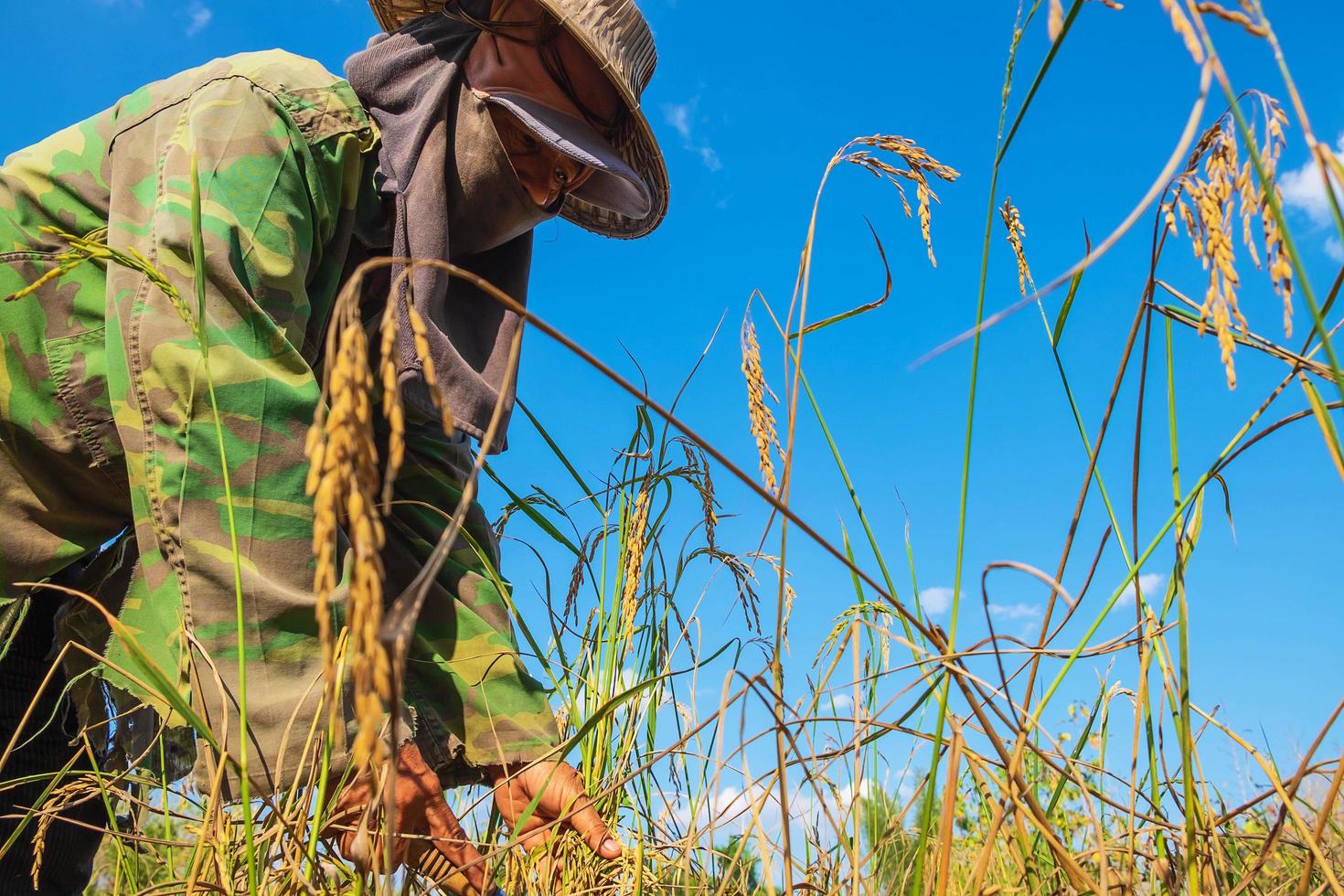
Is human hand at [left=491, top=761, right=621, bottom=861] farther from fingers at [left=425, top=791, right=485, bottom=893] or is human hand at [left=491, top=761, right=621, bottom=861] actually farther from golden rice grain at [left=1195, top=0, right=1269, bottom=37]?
golden rice grain at [left=1195, top=0, right=1269, bottom=37]

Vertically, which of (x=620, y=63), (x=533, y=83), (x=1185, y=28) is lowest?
(x=1185, y=28)

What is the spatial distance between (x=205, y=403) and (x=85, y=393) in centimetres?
39

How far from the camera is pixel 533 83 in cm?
197

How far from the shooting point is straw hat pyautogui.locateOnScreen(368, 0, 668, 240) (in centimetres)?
192

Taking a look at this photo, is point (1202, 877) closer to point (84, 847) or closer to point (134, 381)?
Result: point (134, 381)

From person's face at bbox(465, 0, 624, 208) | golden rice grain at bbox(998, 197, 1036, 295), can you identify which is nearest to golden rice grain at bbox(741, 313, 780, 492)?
golden rice grain at bbox(998, 197, 1036, 295)

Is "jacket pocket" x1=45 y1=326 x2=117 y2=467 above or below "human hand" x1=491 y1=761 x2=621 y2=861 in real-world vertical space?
above

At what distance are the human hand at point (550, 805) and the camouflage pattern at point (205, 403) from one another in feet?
0.30

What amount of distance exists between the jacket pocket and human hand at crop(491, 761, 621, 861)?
0.79 m

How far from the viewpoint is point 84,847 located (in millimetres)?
1970

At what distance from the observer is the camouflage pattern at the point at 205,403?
50.8 inches

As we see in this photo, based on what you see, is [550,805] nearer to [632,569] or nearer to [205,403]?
[632,569]

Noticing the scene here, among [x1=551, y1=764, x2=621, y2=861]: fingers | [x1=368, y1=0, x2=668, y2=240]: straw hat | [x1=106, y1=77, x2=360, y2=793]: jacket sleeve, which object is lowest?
[x1=551, y1=764, x2=621, y2=861]: fingers

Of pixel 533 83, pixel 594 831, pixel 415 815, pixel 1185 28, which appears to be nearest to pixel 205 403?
pixel 415 815
